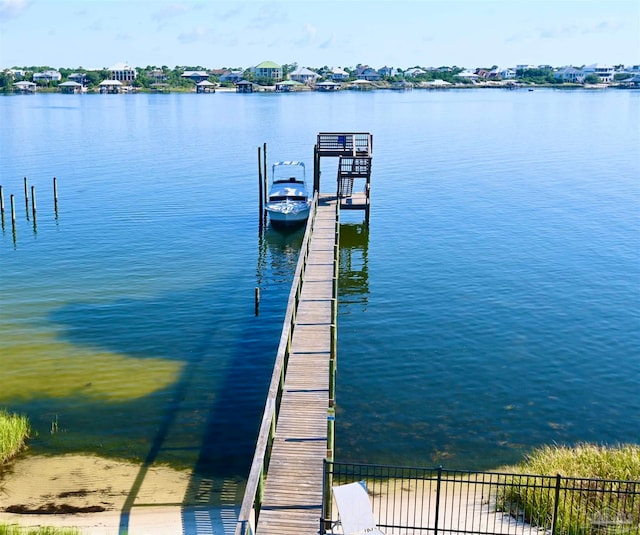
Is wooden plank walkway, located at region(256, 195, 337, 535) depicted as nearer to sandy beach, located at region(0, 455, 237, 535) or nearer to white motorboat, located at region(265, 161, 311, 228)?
sandy beach, located at region(0, 455, 237, 535)

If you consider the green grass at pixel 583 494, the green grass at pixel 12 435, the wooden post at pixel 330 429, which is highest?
the wooden post at pixel 330 429

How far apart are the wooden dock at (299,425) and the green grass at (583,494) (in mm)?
4339

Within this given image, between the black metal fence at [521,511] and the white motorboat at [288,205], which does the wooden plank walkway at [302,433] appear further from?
the white motorboat at [288,205]

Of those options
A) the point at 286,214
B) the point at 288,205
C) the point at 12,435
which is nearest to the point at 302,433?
the point at 12,435

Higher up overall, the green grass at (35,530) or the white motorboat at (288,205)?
the white motorboat at (288,205)

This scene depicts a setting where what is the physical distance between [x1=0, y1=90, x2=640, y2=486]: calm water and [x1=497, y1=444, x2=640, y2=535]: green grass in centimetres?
309

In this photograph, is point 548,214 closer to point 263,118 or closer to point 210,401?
point 210,401

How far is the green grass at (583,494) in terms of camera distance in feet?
50.8

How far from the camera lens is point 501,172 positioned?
7531 cm

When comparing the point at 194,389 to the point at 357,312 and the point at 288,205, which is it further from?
the point at 288,205

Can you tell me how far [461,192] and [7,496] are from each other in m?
50.7

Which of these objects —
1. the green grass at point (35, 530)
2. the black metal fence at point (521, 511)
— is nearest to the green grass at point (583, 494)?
the black metal fence at point (521, 511)

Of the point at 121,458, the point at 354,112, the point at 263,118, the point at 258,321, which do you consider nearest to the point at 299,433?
the point at 121,458

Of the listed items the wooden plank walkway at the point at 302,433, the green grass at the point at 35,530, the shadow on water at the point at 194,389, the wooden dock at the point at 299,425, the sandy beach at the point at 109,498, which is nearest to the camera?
the wooden dock at the point at 299,425
